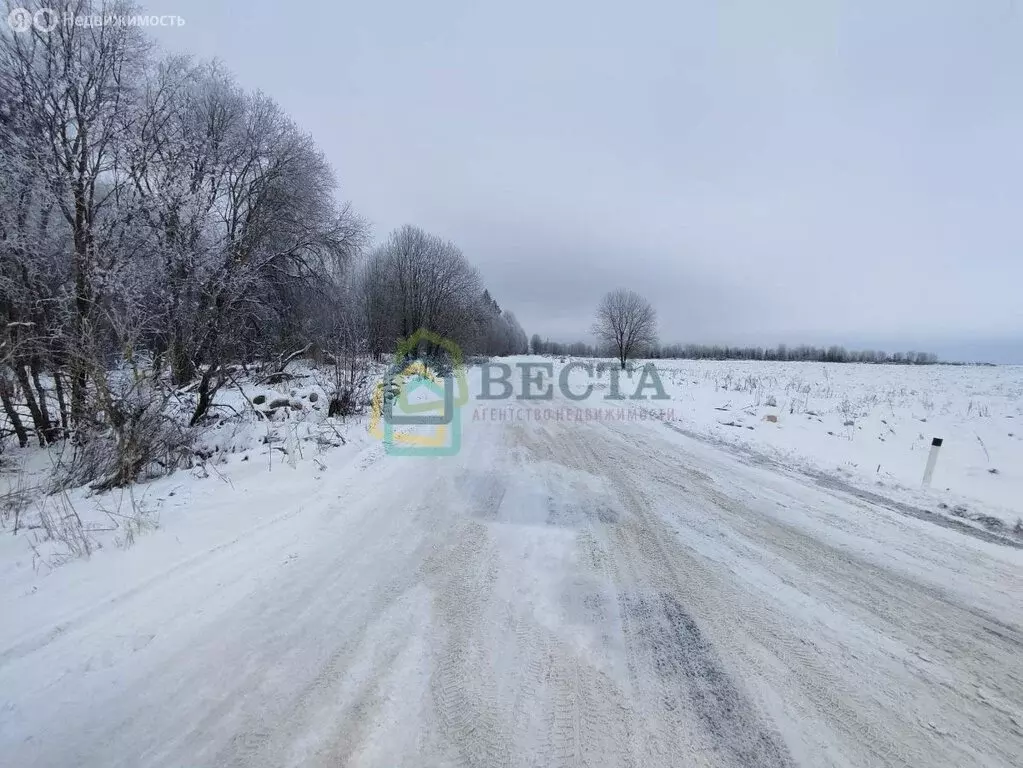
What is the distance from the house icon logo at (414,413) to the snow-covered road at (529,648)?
2762 mm

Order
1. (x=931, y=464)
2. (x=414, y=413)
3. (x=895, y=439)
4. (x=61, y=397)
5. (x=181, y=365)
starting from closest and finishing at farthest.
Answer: (x=61, y=397)
(x=931, y=464)
(x=181, y=365)
(x=895, y=439)
(x=414, y=413)

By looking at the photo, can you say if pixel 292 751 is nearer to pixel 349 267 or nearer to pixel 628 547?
pixel 628 547

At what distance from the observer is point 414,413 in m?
10.1

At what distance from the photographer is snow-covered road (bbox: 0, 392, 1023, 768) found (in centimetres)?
185

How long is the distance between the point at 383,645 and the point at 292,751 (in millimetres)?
692

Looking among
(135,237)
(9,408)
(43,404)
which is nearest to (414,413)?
(43,404)

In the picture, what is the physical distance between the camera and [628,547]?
12.2 ft

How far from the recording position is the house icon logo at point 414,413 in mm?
7156

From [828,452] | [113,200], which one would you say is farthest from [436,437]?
[113,200]

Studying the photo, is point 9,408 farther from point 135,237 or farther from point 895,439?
point 895,439

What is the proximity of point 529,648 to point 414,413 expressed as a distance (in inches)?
324

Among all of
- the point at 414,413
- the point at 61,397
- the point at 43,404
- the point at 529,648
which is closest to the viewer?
the point at 529,648

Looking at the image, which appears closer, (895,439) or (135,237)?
(895,439)

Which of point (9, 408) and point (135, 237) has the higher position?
point (135, 237)
